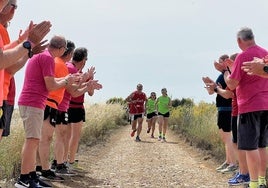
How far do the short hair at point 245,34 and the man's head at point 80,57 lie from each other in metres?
3.06

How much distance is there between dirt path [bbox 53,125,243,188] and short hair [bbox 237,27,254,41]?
2.52 m

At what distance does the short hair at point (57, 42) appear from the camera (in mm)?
6453

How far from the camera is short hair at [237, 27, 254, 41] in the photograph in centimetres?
625

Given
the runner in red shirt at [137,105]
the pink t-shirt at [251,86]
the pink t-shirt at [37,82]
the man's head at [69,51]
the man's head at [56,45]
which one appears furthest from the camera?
the runner in red shirt at [137,105]

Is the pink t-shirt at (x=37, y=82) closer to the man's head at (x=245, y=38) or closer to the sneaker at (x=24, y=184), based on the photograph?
the sneaker at (x=24, y=184)

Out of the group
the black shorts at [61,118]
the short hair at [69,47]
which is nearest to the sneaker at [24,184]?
the black shorts at [61,118]

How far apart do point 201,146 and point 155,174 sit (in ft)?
17.7

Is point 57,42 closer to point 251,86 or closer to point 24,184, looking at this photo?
point 24,184

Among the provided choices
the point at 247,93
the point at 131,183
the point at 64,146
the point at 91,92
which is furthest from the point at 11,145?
the point at 247,93

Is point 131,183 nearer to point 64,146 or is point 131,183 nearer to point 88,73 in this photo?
point 64,146

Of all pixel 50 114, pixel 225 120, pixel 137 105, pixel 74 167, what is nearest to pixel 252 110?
pixel 225 120

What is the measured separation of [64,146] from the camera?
300 inches

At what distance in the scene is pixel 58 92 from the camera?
670 centimetres

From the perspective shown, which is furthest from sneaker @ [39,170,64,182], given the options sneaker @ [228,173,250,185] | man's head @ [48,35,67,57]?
sneaker @ [228,173,250,185]
